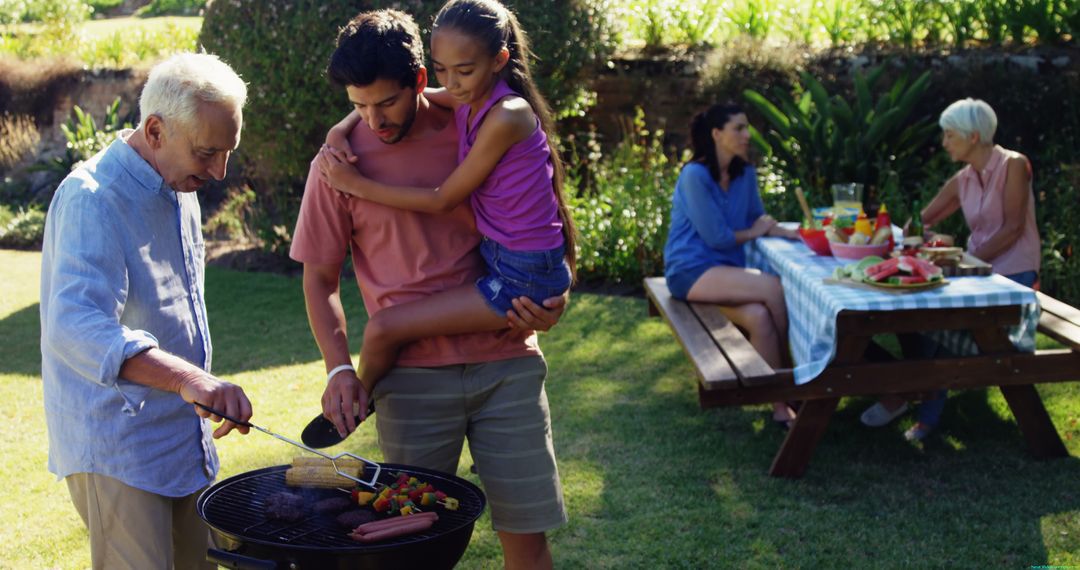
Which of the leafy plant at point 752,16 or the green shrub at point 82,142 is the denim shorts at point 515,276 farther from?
the green shrub at point 82,142

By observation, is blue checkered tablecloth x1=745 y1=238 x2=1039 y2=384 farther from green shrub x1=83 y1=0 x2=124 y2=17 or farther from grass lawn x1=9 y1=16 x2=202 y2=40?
green shrub x1=83 y1=0 x2=124 y2=17

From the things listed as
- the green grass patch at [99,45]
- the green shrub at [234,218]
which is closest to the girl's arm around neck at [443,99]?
the green shrub at [234,218]

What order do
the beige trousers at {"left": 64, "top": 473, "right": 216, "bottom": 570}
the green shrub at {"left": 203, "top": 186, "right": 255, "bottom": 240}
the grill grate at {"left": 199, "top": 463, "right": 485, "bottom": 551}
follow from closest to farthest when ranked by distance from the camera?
the grill grate at {"left": 199, "top": 463, "right": 485, "bottom": 551}, the beige trousers at {"left": 64, "top": 473, "right": 216, "bottom": 570}, the green shrub at {"left": 203, "top": 186, "right": 255, "bottom": 240}

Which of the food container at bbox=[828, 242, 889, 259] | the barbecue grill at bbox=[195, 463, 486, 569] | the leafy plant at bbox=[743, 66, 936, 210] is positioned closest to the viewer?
the barbecue grill at bbox=[195, 463, 486, 569]

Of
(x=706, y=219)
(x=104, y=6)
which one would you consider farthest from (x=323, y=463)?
(x=104, y=6)

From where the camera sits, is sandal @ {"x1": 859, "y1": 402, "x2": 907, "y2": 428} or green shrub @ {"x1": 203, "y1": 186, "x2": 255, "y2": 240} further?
green shrub @ {"x1": 203, "y1": 186, "x2": 255, "y2": 240}

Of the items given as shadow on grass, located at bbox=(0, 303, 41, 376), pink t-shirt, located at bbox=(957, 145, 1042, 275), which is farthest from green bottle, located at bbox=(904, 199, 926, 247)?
shadow on grass, located at bbox=(0, 303, 41, 376)

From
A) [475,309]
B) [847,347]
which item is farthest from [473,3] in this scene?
[847,347]

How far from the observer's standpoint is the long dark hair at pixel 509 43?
2.99 metres

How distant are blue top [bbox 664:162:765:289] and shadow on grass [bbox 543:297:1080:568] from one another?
76 cm

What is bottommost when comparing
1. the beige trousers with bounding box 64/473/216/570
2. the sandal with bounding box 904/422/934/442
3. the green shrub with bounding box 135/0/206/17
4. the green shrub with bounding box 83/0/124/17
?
the green shrub with bounding box 83/0/124/17

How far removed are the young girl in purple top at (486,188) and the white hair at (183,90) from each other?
36cm

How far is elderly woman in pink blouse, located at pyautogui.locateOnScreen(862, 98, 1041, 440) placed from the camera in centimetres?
592

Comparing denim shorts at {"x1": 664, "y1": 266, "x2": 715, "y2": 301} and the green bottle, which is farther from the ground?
the green bottle
